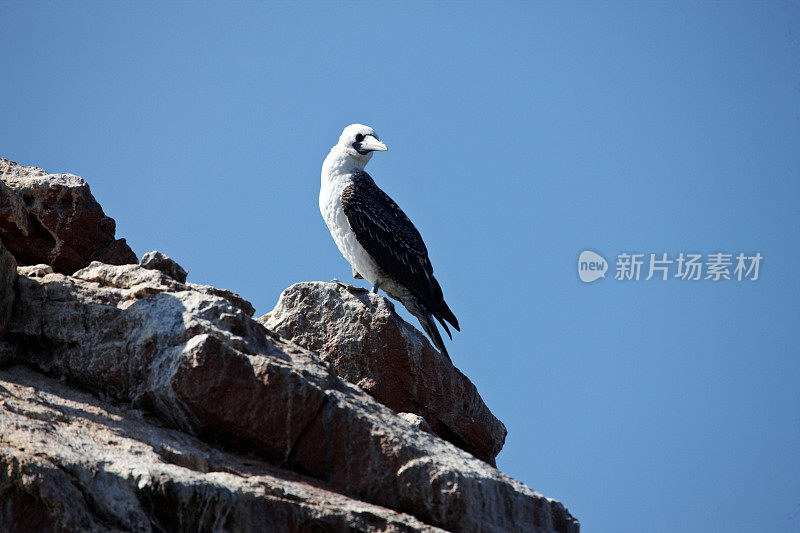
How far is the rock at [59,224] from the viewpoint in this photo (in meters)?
10.1

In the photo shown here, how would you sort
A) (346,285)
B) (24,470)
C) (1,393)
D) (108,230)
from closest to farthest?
1. (24,470)
2. (1,393)
3. (346,285)
4. (108,230)

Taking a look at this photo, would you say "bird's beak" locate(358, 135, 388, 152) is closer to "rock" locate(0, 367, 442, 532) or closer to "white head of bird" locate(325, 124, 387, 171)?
"white head of bird" locate(325, 124, 387, 171)

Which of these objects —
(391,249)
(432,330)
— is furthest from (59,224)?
(432,330)

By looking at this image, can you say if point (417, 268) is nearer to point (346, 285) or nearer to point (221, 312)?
point (346, 285)

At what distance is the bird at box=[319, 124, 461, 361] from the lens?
41.4 ft

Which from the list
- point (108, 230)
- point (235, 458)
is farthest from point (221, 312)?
point (108, 230)

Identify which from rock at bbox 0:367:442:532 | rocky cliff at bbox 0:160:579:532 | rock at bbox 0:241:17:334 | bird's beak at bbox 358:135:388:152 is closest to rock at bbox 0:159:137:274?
rocky cliff at bbox 0:160:579:532

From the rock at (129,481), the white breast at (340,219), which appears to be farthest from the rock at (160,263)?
the white breast at (340,219)

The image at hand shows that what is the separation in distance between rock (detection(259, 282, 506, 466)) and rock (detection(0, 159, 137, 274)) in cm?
238

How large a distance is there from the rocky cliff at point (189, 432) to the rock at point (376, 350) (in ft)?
4.64

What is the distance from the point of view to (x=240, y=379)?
6.64 m

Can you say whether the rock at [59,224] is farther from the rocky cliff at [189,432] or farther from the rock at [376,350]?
the rock at [376,350]

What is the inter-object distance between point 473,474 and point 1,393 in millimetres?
3534

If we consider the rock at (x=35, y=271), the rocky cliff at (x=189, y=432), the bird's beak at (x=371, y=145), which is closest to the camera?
the rocky cliff at (x=189, y=432)
